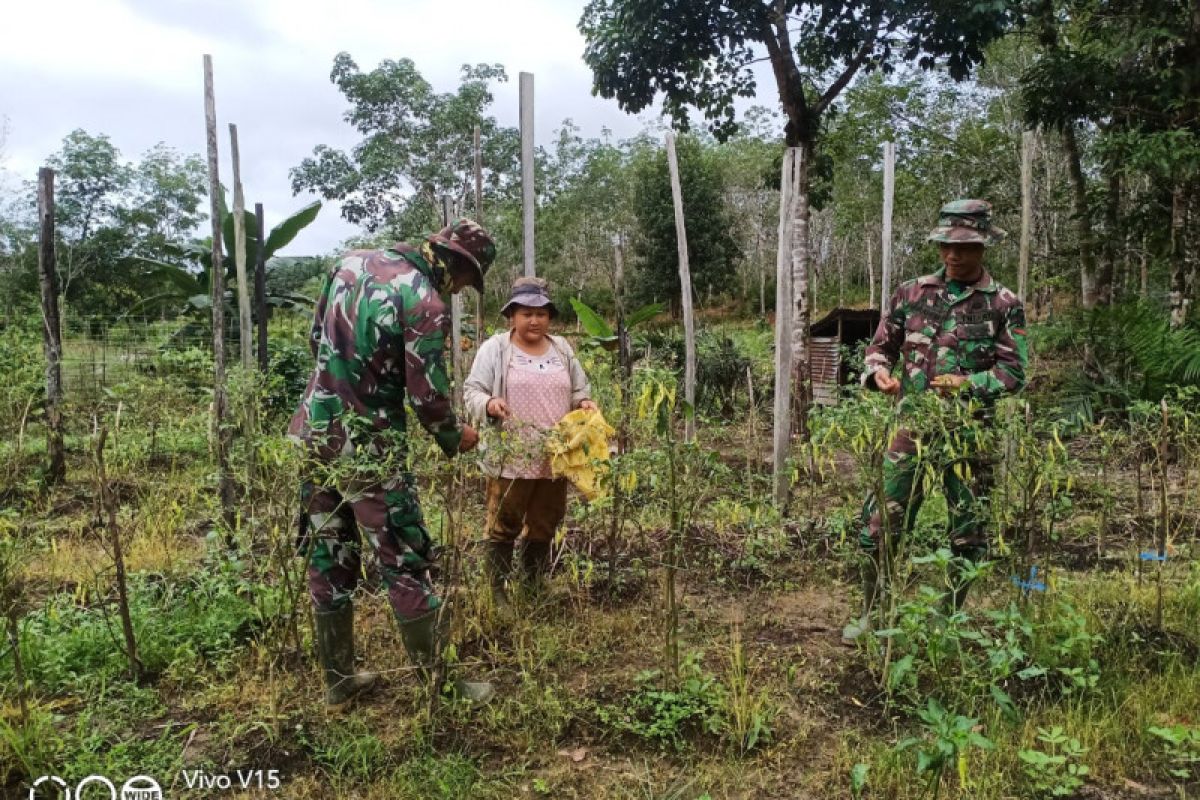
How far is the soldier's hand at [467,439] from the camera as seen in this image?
2.72 meters

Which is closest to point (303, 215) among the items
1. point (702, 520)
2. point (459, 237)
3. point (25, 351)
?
point (25, 351)

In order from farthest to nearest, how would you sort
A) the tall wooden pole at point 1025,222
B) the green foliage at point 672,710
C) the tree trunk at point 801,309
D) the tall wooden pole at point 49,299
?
the tree trunk at point 801,309 → the tall wooden pole at point 49,299 → the tall wooden pole at point 1025,222 → the green foliage at point 672,710

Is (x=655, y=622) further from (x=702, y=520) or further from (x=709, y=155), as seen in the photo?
(x=709, y=155)

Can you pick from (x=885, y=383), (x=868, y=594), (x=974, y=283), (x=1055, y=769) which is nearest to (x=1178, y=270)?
(x=974, y=283)

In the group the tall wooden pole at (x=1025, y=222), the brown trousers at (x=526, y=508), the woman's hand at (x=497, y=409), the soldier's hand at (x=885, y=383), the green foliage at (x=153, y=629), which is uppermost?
the tall wooden pole at (x=1025, y=222)

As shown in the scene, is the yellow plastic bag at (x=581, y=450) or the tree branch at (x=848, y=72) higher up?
the tree branch at (x=848, y=72)

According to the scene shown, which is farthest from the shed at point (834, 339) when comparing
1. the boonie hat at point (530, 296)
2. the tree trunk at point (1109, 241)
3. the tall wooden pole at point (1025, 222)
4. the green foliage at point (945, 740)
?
the green foliage at point (945, 740)

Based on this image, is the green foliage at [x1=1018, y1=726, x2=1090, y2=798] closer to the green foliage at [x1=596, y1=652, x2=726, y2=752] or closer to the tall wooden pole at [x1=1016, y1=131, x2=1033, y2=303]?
the green foliage at [x1=596, y1=652, x2=726, y2=752]

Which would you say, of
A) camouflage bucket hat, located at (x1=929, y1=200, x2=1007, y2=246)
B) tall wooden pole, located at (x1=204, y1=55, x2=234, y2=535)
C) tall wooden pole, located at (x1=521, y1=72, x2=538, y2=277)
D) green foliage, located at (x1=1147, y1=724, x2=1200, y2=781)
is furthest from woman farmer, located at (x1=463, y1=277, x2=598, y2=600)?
green foliage, located at (x1=1147, y1=724, x2=1200, y2=781)

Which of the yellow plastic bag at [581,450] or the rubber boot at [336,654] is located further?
the yellow plastic bag at [581,450]

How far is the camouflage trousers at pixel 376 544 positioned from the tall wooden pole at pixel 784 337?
2.61 metres

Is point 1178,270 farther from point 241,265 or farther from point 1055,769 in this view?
point 241,265

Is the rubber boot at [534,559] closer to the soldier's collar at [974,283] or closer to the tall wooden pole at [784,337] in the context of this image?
the tall wooden pole at [784,337]

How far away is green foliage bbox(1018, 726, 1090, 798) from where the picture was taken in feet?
6.98
